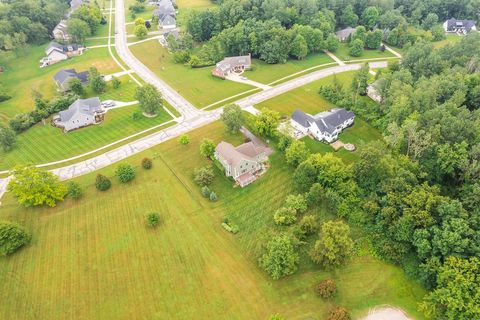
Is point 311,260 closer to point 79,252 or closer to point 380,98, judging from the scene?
point 79,252

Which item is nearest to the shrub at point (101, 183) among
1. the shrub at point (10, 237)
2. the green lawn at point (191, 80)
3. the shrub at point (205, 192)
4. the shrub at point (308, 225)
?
the shrub at point (10, 237)

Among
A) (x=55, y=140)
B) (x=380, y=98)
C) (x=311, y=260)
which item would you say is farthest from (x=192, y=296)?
(x=380, y=98)

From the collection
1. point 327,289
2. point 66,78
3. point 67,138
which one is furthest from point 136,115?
point 327,289

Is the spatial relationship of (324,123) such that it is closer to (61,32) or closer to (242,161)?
(242,161)

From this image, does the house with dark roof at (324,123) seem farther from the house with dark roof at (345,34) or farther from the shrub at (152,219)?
the house with dark roof at (345,34)

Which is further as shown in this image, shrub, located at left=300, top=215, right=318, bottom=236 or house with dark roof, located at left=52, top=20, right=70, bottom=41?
house with dark roof, located at left=52, top=20, right=70, bottom=41

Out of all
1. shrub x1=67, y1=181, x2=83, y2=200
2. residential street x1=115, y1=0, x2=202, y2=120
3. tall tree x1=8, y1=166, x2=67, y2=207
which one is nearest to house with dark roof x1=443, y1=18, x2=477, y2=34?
residential street x1=115, y1=0, x2=202, y2=120

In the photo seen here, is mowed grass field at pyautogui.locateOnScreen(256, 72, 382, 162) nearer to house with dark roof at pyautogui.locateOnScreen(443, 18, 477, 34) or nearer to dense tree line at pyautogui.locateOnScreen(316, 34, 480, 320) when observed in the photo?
dense tree line at pyautogui.locateOnScreen(316, 34, 480, 320)
